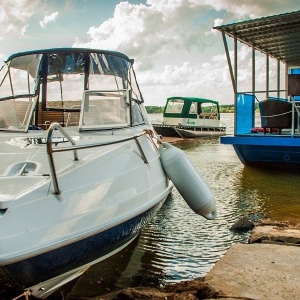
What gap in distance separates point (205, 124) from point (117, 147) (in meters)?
24.9

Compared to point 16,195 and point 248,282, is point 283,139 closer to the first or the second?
point 248,282

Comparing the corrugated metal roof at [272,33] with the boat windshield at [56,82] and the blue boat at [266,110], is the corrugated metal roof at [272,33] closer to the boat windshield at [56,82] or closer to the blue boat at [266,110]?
the blue boat at [266,110]

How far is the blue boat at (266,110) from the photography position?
1023cm

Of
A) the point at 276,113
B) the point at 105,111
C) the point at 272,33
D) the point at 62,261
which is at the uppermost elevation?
the point at 272,33

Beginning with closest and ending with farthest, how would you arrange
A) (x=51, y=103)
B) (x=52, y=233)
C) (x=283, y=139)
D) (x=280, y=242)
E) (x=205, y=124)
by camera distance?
(x=52, y=233)
(x=280, y=242)
(x=51, y=103)
(x=283, y=139)
(x=205, y=124)

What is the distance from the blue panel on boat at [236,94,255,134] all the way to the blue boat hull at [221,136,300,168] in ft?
1.89

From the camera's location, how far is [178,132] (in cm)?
2669

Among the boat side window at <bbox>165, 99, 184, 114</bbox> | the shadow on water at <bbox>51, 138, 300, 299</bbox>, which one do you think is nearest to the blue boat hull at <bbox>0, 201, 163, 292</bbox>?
the shadow on water at <bbox>51, 138, 300, 299</bbox>

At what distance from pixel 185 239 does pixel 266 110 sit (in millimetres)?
5810

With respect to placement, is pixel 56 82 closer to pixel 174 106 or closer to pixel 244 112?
pixel 244 112

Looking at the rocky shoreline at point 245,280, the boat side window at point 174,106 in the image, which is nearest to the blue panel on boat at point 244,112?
the rocky shoreline at point 245,280

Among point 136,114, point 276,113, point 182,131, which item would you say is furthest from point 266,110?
point 182,131

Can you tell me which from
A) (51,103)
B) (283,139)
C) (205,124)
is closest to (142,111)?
(51,103)

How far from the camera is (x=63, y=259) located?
11.0 ft
